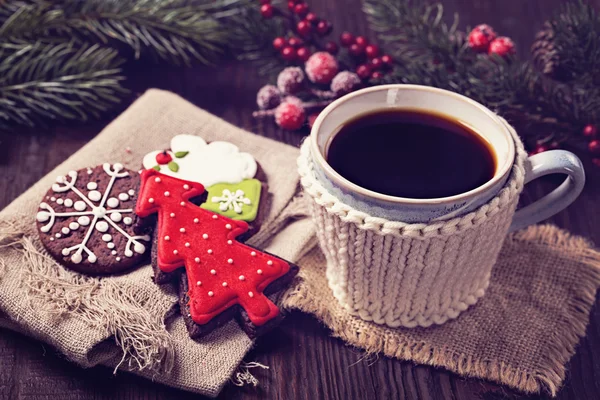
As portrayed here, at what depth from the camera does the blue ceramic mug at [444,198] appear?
83cm

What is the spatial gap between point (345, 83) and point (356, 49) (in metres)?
0.11

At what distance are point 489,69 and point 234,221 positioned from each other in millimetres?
562

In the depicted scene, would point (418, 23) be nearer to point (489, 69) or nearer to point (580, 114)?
point (489, 69)

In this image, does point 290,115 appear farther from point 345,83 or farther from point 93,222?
point 93,222

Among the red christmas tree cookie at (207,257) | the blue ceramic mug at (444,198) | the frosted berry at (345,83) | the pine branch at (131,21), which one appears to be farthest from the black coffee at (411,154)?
the pine branch at (131,21)

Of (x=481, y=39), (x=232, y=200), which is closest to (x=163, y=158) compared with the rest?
(x=232, y=200)

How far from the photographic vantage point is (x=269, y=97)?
4.28ft

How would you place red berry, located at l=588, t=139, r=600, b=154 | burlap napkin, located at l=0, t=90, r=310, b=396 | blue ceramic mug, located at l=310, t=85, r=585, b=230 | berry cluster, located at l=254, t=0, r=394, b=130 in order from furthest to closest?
berry cluster, located at l=254, t=0, r=394, b=130 < red berry, located at l=588, t=139, r=600, b=154 < burlap napkin, located at l=0, t=90, r=310, b=396 < blue ceramic mug, located at l=310, t=85, r=585, b=230

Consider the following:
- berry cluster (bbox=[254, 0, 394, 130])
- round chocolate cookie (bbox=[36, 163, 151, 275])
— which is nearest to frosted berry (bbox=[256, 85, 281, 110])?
berry cluster (bbox=[254, 0, 394, 130])

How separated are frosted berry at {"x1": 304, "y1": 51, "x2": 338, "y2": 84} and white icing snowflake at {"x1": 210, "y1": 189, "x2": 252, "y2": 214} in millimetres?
322

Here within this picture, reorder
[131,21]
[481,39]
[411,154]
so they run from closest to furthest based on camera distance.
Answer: [411,154] < [481,39] < [131,21]

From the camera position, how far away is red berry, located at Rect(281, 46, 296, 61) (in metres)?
1.34

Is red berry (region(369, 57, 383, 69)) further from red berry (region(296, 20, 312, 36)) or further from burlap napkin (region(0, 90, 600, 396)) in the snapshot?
burlap napkin (region(0, 90, 600, 396))

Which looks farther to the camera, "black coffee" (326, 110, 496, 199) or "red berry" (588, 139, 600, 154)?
"red berry" (588, 139, 600, 154)
